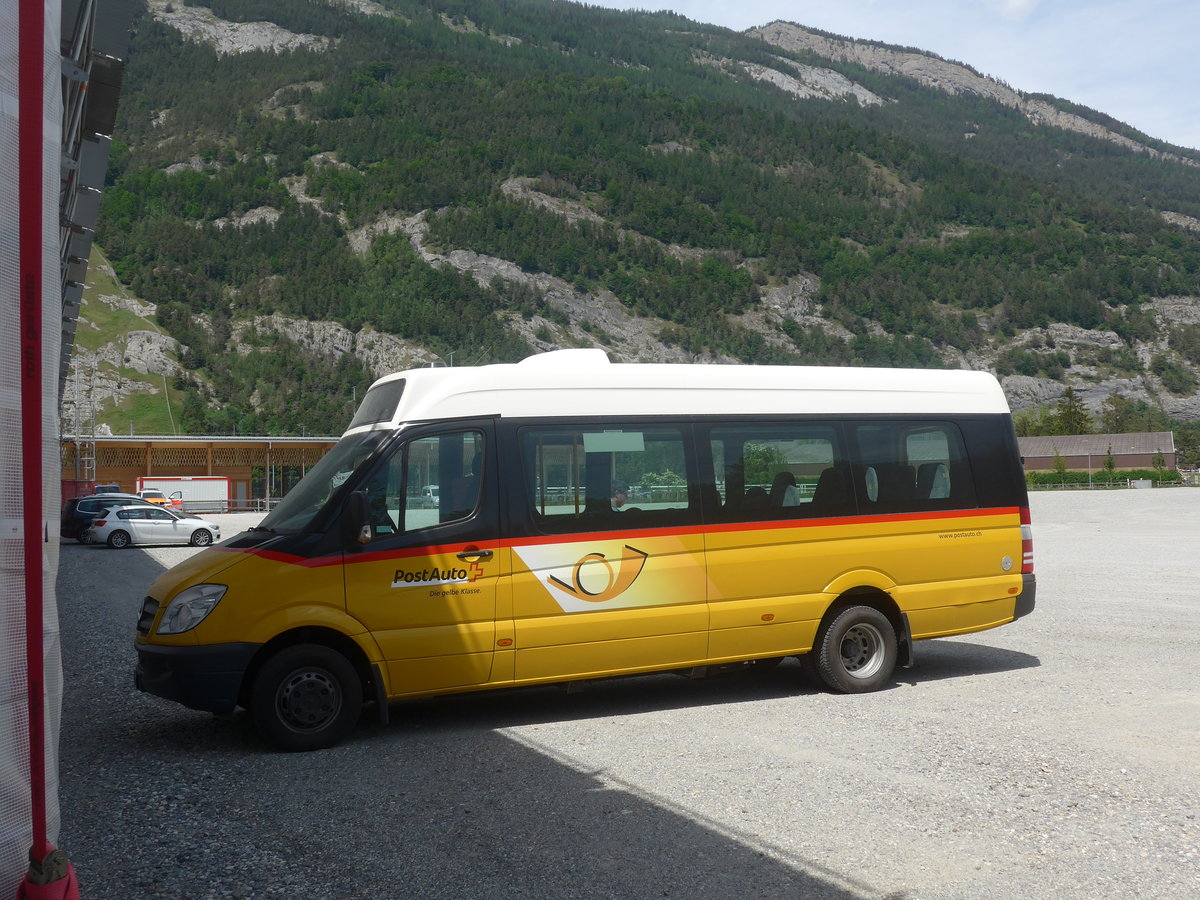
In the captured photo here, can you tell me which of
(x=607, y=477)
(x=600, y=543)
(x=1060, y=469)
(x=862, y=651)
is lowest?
(x=862, y=651)

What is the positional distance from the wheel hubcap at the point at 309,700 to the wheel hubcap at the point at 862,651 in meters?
4.00

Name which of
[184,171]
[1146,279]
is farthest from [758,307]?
[184,171]

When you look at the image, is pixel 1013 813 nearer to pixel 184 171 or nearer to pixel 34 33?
pixel 34 33

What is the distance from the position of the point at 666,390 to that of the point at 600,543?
132 cm

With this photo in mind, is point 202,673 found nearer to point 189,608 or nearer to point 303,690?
point 189,608

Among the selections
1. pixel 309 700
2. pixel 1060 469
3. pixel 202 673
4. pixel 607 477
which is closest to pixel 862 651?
pixel 607 477

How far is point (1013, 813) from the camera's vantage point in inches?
213

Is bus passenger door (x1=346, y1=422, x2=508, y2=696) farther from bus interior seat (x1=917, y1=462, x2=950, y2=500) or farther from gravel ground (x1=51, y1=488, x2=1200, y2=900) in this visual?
bus interior seat (x1=917, y1=462, x2=950, y2=500)

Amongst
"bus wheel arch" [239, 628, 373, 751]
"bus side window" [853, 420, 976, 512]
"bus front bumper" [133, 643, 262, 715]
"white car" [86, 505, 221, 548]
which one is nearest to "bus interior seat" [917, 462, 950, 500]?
"bus side window" [853, 420, 976, 512]

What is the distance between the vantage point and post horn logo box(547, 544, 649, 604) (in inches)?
302

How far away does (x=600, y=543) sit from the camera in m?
7.77

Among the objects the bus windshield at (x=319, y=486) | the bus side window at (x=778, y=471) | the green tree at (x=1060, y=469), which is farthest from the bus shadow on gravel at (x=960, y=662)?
the green tree at (x=1060, y=469)

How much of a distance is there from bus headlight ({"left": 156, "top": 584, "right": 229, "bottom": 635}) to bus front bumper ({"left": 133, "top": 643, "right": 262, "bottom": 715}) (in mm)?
135

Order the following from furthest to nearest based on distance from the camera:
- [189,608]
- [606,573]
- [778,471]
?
[778,471] < [606,573] < [189,608]
